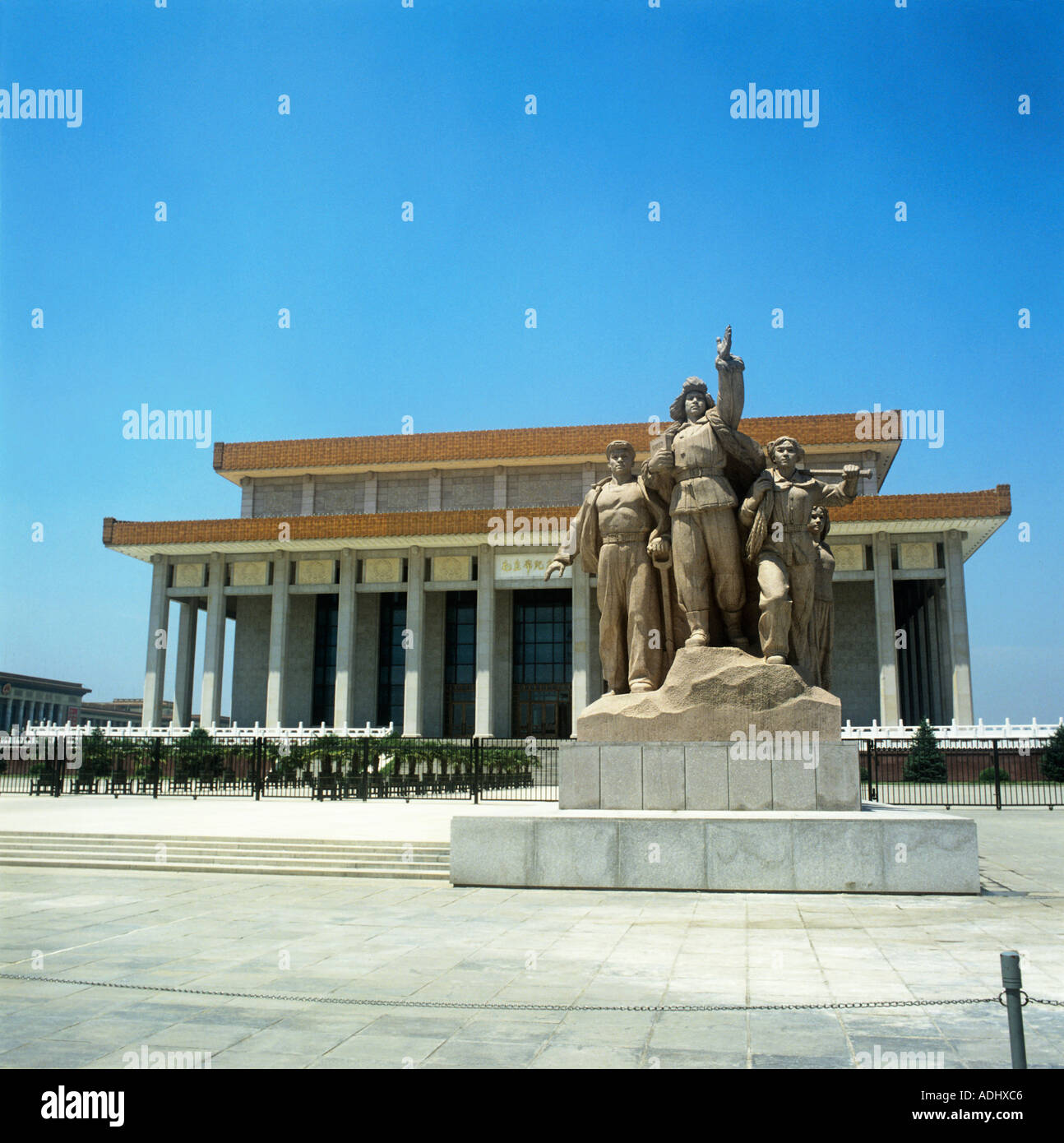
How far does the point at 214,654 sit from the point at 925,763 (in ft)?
98.5

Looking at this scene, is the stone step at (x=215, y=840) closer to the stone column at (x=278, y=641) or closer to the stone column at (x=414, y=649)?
the stone column at (x=414, y=649)

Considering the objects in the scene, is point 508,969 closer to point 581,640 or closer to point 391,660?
point 581,640

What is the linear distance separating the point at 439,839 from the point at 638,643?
3.70 meters

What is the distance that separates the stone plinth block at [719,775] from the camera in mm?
10656

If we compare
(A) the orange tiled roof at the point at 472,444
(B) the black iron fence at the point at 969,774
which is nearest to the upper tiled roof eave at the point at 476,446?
(A) the orange tiled roof at the point at 472,444

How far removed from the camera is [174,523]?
4409cm

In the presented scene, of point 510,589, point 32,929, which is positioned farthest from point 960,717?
point 32,929

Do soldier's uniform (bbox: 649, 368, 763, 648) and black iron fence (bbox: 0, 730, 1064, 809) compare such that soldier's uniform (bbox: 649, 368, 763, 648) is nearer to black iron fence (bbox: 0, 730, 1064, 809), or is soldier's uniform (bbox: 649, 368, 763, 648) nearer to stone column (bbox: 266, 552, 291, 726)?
black iron fence (bbox: 0, 730, 1064, 809)

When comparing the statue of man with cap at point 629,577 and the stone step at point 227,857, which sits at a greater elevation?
the statue of man with cap at point 629,577

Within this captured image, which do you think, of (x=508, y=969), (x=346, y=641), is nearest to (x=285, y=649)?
(x=346, y=641)

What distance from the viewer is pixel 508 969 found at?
6.65m

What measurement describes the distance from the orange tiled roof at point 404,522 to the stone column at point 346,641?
77.2 inches

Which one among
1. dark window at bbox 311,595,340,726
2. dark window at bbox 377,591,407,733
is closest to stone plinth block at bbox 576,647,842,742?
dark window at bbox 377,591,407,733
